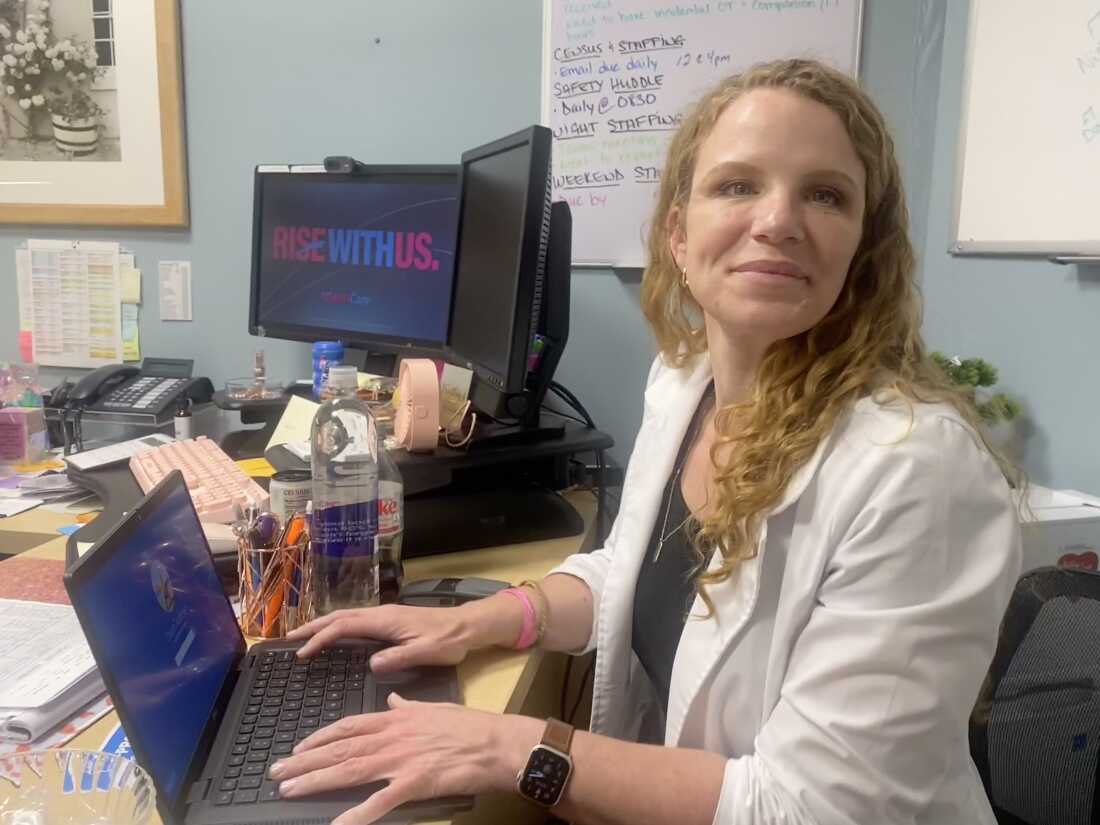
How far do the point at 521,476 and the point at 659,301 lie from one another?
0.35 m

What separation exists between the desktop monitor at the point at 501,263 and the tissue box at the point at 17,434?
0.90 m

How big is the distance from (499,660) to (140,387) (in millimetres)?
1297

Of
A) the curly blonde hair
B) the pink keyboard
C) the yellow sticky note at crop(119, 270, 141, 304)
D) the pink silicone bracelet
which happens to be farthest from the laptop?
the yellow sticky note at crop(119, 270, 141, 304)

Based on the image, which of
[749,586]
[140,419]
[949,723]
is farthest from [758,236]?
[140,419]

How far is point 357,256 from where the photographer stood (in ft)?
5.41

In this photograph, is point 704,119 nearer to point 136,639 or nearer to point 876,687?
point 876,687

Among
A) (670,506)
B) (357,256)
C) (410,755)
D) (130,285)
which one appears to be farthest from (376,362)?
(410,755)

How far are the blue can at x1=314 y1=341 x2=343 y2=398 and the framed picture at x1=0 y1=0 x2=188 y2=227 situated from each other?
0.53 m

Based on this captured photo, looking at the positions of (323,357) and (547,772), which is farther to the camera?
(323,357)

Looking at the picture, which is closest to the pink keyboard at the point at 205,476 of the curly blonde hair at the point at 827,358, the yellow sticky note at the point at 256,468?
the yellow sticky note at the point at 256,468

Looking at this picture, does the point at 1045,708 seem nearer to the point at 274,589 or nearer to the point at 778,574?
the point at 778,574

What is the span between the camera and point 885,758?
0.66 meters

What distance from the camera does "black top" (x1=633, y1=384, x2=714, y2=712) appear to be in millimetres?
958

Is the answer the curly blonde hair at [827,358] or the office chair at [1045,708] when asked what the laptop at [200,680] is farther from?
the office chair at [1045,708]
